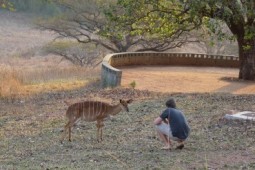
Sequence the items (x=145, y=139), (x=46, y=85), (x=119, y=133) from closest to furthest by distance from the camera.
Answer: (x=145, y=139) < (x=119, y=133) < (x=46, y=85)

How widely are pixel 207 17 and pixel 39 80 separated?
9013 millimetres

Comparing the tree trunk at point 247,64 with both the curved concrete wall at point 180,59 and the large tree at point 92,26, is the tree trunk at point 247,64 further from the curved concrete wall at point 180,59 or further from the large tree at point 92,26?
the large tree at point 92,26

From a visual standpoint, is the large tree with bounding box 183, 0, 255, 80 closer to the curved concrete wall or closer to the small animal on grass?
the curved concrete wall

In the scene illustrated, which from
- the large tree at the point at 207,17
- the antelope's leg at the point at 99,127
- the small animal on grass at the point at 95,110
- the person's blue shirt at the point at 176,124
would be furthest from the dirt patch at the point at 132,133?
the large tree at the point at 207,17

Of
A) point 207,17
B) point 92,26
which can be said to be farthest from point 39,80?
point 92,26

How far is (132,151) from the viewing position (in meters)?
9.91

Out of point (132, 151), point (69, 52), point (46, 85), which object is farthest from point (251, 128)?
point (69, 52)

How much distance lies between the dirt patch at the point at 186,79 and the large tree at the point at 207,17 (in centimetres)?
133

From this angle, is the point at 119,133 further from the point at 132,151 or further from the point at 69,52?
the point at 69,52

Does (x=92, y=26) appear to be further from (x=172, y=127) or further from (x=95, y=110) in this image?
(x=172, y=127)

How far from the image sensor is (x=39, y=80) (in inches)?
1024

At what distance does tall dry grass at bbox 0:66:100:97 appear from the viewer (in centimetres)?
1980

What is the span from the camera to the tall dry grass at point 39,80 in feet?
65.0

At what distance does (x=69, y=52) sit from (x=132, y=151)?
115ft
